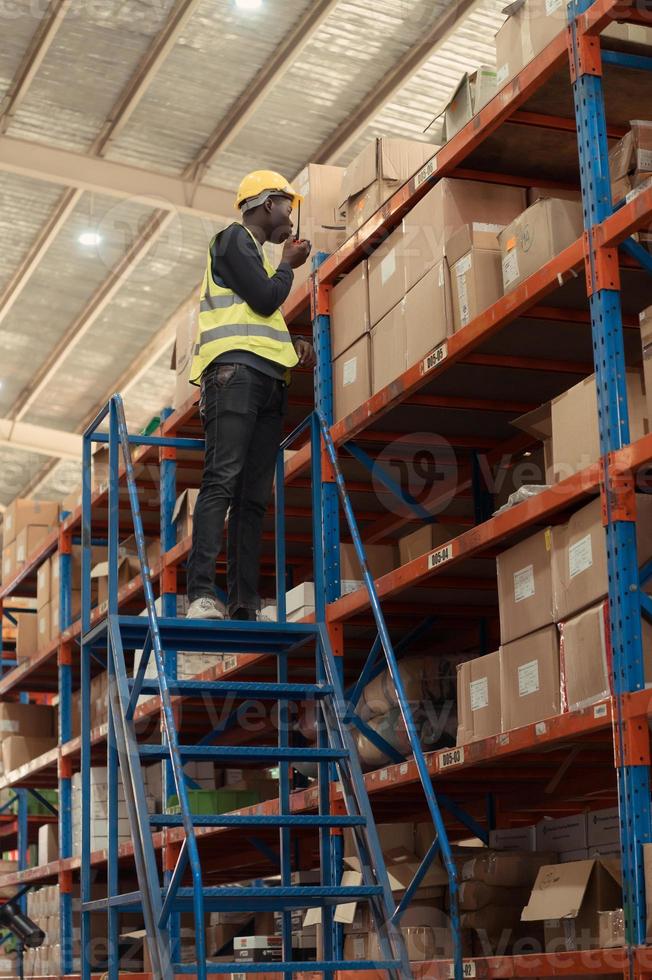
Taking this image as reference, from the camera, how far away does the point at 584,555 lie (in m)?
5.14

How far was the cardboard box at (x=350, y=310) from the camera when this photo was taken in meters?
6.90

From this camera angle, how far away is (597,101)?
5242 mm

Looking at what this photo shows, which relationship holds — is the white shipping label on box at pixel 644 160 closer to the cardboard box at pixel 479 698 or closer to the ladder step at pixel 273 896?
the cardboard box at pixel 479 698

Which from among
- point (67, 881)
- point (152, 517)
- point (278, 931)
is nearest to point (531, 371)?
point (278, 931)

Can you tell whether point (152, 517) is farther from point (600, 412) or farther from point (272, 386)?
point (600, 412)

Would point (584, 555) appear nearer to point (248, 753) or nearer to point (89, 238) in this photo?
point (248, 753)

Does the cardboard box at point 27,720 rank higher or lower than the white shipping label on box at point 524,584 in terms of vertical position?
higher

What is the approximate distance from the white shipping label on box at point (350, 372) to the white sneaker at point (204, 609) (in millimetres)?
1292

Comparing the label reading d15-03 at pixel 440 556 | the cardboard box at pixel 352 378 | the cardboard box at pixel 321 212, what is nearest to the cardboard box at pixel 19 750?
the cardboard box at pixel 321 212

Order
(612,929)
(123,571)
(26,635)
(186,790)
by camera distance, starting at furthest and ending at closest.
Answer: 1. (26,635)
2. (123,571)
3. (186,790)
4. (612,929)

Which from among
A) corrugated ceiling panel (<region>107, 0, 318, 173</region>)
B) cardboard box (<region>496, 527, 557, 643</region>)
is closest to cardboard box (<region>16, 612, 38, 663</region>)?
corrugated ceiling panel (<region>107, 0, 318, 173</region>)

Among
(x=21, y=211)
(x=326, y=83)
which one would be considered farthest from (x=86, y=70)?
(x=21, y=211)

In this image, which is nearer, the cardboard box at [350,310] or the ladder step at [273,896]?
the ladder step at [273,896]

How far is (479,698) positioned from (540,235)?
1.86 metres
